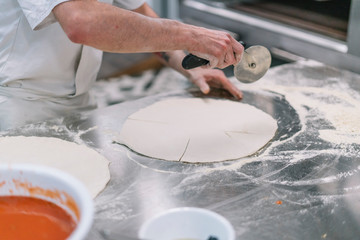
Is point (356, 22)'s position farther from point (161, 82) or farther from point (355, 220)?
point (161, 82)

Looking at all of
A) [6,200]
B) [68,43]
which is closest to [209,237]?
[6,200]

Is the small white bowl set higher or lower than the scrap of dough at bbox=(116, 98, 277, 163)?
higher

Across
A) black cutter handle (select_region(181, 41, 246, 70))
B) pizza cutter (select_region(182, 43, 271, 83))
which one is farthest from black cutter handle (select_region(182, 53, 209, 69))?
pizza cutter (select_region(182, 43, 271, 83))

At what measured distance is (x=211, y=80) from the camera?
6.75 feet

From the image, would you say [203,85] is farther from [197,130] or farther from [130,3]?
[130,3]

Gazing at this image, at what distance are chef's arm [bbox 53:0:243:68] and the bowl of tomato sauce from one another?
513 mm

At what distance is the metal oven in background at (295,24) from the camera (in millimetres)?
2199

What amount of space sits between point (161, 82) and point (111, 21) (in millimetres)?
2991

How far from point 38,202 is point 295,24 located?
Result: 6.35 ft

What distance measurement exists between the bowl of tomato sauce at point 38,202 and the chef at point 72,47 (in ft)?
1.69

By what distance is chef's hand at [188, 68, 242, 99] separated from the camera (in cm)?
198

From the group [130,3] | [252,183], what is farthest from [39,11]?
[252,183]

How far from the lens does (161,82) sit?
14.4ft

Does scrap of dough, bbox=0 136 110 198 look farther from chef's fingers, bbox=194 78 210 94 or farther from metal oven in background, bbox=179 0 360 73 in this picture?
metal oven in background, bbox=179 0 360 73
